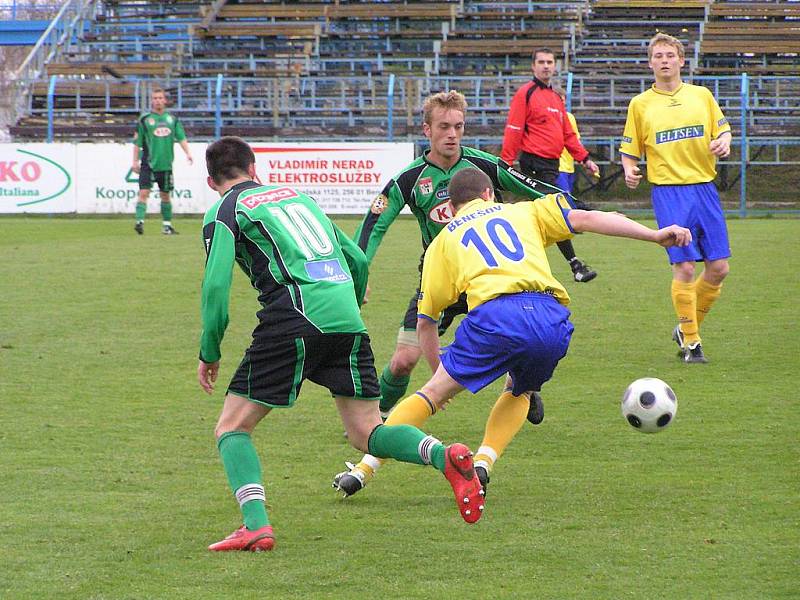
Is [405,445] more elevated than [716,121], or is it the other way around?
[716,121]

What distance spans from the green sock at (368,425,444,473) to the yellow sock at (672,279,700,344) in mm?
4247

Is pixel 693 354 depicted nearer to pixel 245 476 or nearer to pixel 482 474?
pixel 482 474

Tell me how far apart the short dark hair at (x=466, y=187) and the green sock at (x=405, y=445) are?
3.50 feet

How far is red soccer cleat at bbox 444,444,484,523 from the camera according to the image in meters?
4.46

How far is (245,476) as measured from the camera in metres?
4.61

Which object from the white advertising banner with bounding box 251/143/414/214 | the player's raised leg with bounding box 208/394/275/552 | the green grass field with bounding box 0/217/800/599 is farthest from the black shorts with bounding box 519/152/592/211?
the white advertising banner with bounding box 251/143/414/214

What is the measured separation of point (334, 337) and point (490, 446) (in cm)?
104

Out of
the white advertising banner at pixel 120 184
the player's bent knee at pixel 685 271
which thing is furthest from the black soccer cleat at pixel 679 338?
the white advertising banner at pixel 120 184

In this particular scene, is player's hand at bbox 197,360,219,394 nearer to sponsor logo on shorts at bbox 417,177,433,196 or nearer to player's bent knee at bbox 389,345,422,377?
player's bent knee at bbox 389,345,422,377

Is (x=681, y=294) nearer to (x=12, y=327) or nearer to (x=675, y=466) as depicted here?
(x=675, y=466)

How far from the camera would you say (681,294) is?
8.62 m

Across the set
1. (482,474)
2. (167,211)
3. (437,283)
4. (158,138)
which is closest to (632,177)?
(437,283)

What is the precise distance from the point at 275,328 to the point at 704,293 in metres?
5.06

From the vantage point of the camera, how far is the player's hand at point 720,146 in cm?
844
